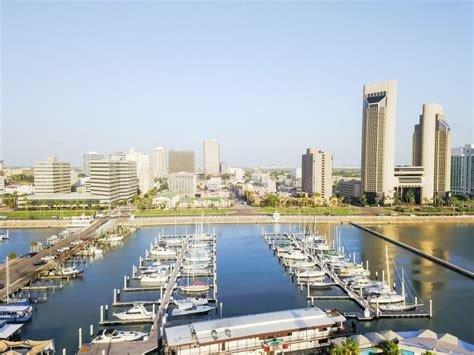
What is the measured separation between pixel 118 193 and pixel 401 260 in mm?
41791

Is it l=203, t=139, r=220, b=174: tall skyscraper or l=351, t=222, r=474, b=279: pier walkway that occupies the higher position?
l=203, t=139, r=220, b=174: tall skyscraper

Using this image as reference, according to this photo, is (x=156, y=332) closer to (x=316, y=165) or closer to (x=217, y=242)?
(x=217, y=242)

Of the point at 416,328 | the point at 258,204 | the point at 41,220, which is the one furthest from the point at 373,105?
the point at 416,328

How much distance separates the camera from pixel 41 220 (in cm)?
4162

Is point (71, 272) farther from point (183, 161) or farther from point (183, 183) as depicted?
point (183, 161)

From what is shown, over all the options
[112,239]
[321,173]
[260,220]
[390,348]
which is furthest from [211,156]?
[390,348]

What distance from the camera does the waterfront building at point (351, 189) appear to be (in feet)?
208

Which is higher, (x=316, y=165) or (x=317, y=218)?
(x=316, y=165)

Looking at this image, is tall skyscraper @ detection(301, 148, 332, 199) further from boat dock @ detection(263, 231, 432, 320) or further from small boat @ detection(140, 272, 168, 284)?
small boat @ detection(140, 272, 168, 284)

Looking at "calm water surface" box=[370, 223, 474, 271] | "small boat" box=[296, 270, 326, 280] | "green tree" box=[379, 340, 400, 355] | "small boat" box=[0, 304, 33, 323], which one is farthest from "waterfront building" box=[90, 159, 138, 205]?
"green tree" box=[379, 340, 400, 355]

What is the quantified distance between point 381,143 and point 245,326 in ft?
168

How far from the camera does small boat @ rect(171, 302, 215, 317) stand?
54.1ft

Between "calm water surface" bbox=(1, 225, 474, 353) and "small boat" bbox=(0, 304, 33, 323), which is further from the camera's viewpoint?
"small boat" bbox=(0, 304, 33, 323)

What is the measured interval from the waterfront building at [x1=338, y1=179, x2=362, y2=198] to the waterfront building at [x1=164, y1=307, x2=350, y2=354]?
166ft
